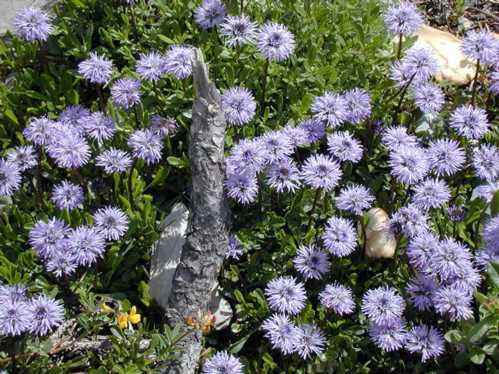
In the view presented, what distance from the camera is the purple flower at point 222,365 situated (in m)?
3.87

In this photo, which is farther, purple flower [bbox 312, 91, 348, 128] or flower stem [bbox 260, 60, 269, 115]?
flower stem [bbox 260, 60, 269, 115]

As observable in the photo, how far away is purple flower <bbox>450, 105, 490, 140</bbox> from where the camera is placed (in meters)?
4.59

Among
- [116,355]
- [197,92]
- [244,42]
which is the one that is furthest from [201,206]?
[244,42]

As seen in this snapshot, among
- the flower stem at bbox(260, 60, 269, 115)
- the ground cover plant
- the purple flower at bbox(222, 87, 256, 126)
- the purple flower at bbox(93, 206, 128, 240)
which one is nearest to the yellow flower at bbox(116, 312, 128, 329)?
the ground cover plant

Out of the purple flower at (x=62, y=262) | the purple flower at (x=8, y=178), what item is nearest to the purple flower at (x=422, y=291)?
the purple flower at (x=62, y=262)

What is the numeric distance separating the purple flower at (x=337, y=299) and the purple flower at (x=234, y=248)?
0.58 metres

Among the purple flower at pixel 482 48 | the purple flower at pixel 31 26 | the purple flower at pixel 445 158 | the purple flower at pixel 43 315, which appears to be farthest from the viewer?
the purple flower at pixel 31 26

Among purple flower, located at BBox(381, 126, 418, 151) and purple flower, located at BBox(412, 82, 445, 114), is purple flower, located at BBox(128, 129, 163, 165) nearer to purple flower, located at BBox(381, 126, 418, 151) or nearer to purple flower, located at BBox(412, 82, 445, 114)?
purple flower, located at BBox(381, 126, 418, 151)

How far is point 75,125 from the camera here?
475 cm

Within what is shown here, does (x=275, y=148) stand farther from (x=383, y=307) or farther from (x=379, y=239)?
(x=383, y=307)

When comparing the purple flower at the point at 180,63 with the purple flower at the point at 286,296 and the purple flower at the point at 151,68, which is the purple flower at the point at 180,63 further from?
the purple flower at the point at 286,296

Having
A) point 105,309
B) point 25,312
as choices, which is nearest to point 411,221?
point 105,309

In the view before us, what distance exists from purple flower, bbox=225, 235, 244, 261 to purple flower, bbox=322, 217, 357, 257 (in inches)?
20.8

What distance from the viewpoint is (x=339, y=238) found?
4160mm
